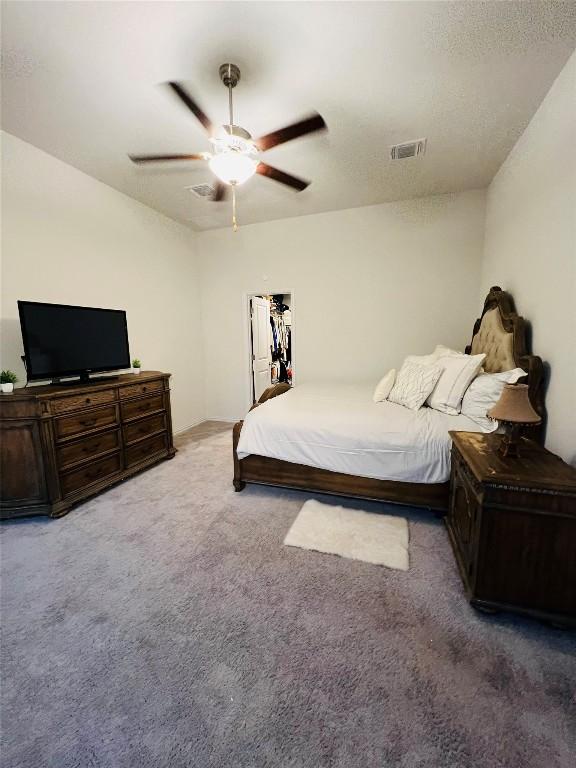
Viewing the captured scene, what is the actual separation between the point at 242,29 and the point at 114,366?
2.68m

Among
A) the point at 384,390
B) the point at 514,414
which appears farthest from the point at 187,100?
the point at 384,390

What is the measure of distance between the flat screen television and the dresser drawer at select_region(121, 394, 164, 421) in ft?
1.35

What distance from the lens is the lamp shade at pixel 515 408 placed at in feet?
4.76

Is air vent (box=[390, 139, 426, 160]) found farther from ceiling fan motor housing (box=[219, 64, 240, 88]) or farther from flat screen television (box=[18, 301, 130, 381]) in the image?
flat screen television (box=[18, 301, 130, 381])

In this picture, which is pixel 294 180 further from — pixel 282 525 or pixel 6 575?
pixel 6 575

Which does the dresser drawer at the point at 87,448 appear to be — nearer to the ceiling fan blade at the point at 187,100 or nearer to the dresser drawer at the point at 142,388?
the dresser drawer at the point at 142,388

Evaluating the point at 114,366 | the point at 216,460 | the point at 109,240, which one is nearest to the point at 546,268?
the point at 216,460

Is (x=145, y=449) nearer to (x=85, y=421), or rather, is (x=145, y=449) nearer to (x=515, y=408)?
(x=85, y=421)

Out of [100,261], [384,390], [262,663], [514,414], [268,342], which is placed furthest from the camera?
[268,342]

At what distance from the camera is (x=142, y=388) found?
307cm

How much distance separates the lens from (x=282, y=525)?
2148 millimetres

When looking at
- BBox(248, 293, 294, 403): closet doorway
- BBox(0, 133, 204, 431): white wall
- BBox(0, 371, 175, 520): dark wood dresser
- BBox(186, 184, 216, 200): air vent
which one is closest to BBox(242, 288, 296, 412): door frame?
BBox(248, 293, 294, 403): closet doorway

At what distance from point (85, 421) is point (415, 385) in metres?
2.80

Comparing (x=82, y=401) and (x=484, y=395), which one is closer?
(x=484, y=395)
